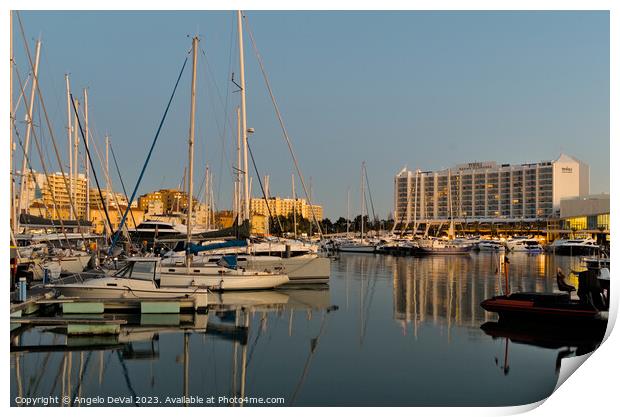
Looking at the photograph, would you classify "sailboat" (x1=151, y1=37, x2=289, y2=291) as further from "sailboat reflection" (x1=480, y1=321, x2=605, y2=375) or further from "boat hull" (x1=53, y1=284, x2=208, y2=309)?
"sailboat reflection" (x1=480, y1=321, x2=605, y2=375)

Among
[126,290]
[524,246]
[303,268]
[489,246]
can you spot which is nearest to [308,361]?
[126,290]

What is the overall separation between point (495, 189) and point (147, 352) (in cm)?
15567

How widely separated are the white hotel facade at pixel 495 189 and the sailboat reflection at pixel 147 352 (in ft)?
415

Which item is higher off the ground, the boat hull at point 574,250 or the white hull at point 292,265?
the white hull at point 292,265

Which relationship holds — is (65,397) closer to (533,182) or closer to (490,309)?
(490,309)

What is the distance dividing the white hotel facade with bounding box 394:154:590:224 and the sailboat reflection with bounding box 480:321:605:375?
411 feet

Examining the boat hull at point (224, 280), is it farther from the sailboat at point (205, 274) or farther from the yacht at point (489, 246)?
the yacht at point (489, 246)

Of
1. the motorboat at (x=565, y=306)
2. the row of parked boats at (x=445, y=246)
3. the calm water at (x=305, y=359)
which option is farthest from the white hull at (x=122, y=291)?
the row of parked boats at (x=445, y=246)

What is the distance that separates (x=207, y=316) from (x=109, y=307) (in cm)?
267

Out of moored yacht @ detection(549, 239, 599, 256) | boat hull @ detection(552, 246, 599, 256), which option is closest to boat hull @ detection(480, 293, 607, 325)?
boat hull @ detection(552, 246, 599, 256)

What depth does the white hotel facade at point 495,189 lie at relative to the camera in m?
146
